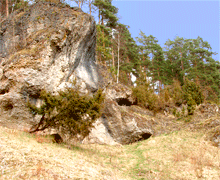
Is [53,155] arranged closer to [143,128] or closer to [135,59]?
[143,128]

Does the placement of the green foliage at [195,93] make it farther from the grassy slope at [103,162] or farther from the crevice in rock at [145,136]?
the grassy slope at [103,162]

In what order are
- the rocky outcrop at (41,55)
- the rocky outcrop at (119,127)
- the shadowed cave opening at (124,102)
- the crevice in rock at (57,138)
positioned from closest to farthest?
the crevice in rock at (57,138) → the rocky outcrop at (41,55) → the rocky outcrop at (119,127) → the shadowed cave opening at (124,102)

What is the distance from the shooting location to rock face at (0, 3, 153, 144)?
12862 mm

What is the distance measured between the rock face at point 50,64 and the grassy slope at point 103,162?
2.67 metres

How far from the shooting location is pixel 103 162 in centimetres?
1058

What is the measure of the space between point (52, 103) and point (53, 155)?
3.46 metres

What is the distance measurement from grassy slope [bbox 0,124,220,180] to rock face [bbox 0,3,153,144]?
8.76ft

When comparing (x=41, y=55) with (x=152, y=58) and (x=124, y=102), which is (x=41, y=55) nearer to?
(x=124, y=102)

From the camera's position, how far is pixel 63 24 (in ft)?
52.2

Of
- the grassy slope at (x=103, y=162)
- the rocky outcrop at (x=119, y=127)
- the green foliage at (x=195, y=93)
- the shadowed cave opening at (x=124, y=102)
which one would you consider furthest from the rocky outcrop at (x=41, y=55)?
the green foliage at (x=195, y=93)

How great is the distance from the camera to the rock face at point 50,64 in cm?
1286

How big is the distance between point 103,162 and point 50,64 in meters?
8.28

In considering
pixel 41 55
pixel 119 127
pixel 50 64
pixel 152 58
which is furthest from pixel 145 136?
pixel 152 58

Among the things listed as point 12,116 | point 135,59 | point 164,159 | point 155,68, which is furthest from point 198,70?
point 12,116
